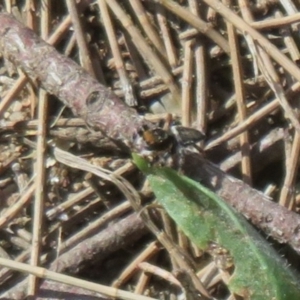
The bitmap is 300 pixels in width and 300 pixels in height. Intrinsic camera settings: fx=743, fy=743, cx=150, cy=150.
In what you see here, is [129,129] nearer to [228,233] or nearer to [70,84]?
[70,84]

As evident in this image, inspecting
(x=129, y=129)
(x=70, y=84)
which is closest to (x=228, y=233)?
(x=129, y=129)

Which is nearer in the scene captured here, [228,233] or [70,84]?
[228,233]

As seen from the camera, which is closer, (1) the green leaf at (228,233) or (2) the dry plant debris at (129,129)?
(1) the green leaf at (228,233)

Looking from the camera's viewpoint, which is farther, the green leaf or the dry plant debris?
the dry plant debris

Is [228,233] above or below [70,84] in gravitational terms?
below

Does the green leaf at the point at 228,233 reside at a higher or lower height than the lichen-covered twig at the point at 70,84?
lower
